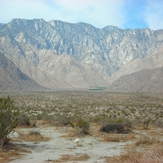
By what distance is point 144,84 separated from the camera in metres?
150

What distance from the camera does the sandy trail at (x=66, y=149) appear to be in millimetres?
12094

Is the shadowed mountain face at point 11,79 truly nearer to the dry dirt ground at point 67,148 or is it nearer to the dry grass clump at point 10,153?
the dry dirt ground at point 67,148

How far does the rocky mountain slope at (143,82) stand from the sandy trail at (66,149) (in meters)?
120

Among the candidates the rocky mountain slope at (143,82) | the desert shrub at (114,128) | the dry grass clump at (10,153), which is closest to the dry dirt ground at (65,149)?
the dry grass clump at (10,153)

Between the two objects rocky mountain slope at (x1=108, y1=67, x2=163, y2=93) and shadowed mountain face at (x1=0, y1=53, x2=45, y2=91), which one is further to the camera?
rocky mountain slope at (x1=108, y1=67, x2=163, y2=93)

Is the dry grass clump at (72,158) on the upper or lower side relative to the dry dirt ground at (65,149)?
upper

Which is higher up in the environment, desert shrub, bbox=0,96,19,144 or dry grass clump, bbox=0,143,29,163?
desert shrub, bbox=0,96,19,144

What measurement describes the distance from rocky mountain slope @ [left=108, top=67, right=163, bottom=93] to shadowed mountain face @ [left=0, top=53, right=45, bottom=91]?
57.3 m

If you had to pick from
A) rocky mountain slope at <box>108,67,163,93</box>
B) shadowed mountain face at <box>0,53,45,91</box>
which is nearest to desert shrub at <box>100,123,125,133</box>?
shadowed mountain face at <box>0,53,45,91</box>

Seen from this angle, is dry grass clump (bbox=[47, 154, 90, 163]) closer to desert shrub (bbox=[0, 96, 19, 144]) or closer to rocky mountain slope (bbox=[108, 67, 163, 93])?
desert shrub (bbox=[0, 96, 19, 144])

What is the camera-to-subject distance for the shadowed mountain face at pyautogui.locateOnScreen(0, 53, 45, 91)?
13262cm

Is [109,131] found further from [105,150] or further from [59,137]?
[105,150]

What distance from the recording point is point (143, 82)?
155125 mm

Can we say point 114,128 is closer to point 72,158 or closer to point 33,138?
point 33,138
